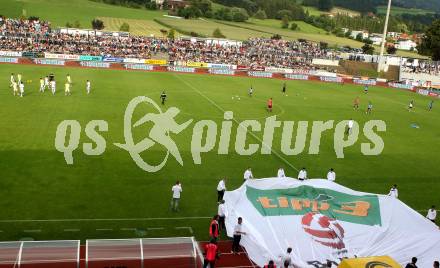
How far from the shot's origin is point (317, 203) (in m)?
17.2

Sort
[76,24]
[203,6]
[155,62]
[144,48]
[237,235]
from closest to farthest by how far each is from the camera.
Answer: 1. [237,235]
2. [155,62]
3. [144,48]
4. [76,24]
5. [203,6]

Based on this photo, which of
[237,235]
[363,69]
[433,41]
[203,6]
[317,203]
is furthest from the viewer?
[203,6]

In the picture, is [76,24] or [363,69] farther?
[76,24]

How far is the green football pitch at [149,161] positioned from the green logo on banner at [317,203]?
251 cm

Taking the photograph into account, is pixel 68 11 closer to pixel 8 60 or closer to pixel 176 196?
pixel 8 60

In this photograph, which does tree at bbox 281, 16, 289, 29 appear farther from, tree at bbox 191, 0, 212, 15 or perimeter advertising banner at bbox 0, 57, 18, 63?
perimeter advertising banner at bbox 0, 57, 18, 63

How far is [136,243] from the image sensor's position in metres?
12.8

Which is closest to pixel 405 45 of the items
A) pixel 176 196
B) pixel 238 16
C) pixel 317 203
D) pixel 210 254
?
pixel 238 16

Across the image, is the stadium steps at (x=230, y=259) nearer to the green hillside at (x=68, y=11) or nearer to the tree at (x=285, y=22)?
the green hillside at (x=68, y=11)

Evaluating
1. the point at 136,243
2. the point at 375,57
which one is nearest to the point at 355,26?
the point at 375,57

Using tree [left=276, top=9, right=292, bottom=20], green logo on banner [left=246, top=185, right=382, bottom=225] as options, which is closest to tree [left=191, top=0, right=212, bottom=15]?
tree [left=276, top=9, right=292, bottom=20]

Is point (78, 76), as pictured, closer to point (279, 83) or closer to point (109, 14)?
point (279, 83)

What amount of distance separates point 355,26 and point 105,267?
672 ft

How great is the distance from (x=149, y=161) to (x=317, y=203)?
401 inches
